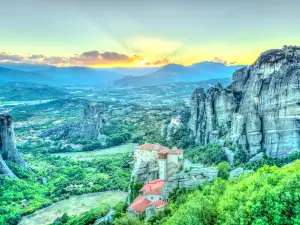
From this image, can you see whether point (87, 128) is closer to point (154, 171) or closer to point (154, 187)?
point (154, 171)

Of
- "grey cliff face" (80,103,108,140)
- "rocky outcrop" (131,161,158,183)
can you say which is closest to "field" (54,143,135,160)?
"grey cliff face" (80,103,108,140)

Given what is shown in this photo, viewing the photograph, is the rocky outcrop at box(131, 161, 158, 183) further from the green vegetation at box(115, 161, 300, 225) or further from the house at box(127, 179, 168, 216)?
the green vegetation at box(115, 161, 300, 225)

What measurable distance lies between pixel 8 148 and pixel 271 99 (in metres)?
43.9

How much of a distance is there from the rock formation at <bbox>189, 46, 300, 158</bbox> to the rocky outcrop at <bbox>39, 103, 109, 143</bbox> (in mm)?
46711

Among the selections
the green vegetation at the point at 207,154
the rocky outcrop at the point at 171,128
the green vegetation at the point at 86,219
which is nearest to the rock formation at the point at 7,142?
the green vegetation at the point at 86,219

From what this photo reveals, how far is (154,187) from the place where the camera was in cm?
3547

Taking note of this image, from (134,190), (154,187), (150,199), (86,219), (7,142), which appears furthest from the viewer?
(7,142)

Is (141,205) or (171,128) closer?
(141,205)

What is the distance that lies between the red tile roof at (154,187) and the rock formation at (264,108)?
17012mm

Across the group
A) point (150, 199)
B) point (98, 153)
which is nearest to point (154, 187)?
point (150, 199)

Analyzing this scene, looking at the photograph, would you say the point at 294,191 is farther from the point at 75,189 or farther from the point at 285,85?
the point at 75,189

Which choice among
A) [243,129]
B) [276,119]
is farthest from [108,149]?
[276,119]

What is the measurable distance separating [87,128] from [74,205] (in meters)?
54.1

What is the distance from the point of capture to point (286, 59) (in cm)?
4794
